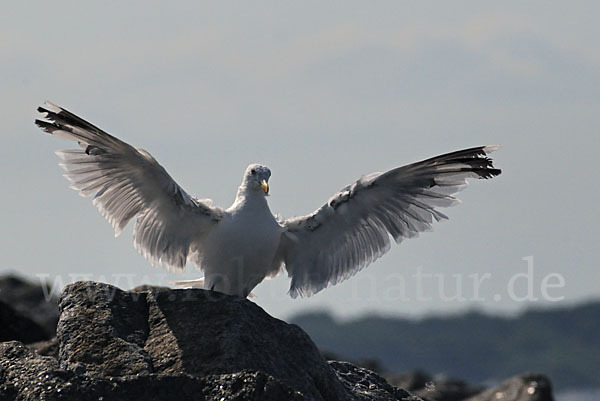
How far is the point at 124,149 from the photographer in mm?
12031

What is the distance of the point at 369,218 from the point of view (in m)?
13.4

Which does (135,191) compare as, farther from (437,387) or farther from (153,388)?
(437,387)

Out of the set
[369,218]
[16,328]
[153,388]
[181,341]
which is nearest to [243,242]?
[369,218]

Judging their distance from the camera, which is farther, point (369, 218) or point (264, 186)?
point (369, 218)

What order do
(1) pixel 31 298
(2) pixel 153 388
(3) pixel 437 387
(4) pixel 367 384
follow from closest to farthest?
1. (2) pixel 153 388
2. (4) pixel 367 384
3. (3) pixel 437 387
4. (1) pixel 31 298

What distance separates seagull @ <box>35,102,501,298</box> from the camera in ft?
40.3

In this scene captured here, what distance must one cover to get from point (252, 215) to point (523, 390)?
16.1 feet

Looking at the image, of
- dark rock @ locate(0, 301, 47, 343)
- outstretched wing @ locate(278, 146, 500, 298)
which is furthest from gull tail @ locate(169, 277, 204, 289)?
dark rock @ locate(0, 301, 47, 343)

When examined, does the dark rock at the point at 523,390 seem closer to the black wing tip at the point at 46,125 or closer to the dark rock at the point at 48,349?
the dark rock at the point at 48,349

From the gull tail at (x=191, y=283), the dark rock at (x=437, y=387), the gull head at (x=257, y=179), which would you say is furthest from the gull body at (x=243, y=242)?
the dark rock at (x=437, y=387)

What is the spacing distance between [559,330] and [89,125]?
116 m

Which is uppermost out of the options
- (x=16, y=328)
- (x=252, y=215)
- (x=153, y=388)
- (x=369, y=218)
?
(x=369, y=218)

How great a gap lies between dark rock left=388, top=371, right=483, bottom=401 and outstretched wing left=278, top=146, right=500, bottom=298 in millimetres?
4021

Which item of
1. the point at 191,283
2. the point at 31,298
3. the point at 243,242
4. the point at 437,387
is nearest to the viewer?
the point at 243,242
